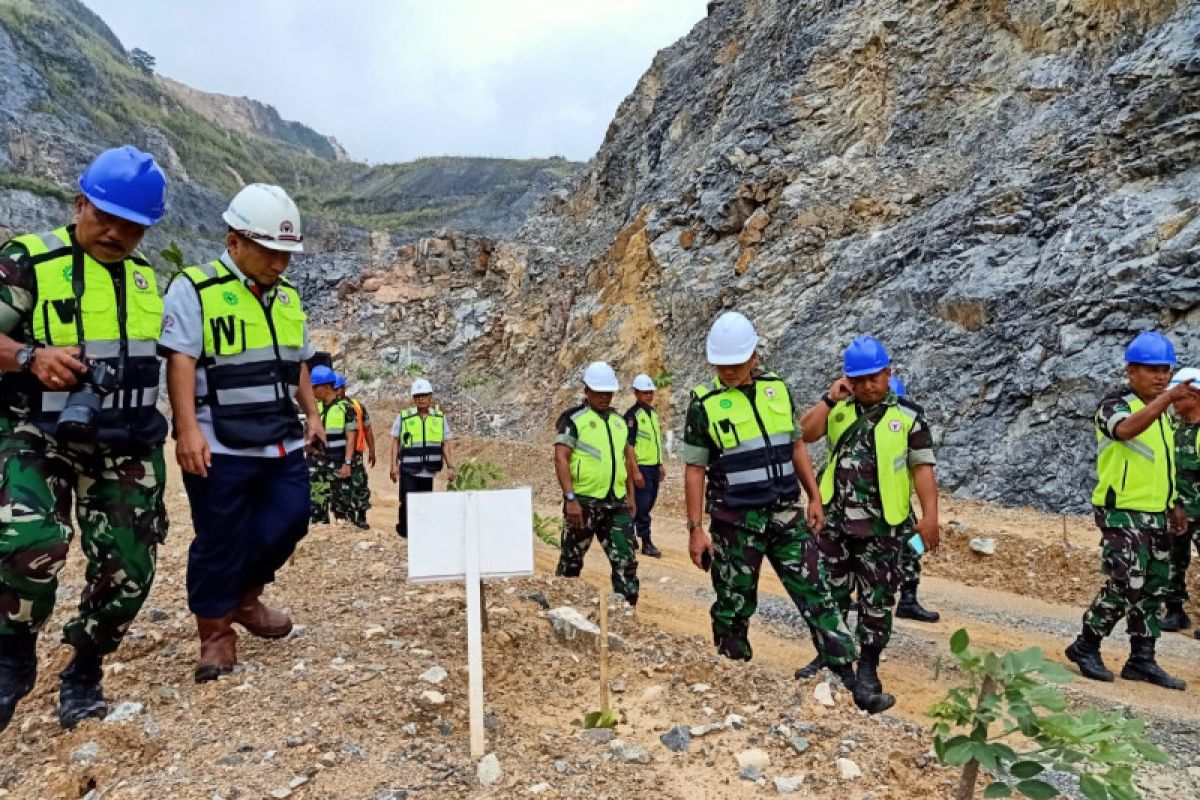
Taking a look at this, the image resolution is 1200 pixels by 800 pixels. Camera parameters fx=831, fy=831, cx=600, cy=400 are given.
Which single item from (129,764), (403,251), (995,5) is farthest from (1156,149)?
(403,251)

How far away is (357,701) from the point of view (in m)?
3.22

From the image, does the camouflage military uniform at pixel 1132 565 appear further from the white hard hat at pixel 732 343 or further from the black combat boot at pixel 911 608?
the white hard hat at pixel 732 343

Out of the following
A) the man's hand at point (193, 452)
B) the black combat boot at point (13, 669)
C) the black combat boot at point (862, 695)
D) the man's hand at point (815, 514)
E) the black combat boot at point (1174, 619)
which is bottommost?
the black combat boot at point (1174, 619)

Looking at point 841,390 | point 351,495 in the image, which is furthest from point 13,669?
point 351,495

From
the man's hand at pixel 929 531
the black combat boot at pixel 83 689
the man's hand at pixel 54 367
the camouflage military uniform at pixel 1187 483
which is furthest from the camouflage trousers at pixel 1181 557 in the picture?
the man's hand at pixel 54 367

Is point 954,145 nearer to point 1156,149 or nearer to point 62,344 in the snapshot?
point 1156,149

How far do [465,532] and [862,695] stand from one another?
2.43m

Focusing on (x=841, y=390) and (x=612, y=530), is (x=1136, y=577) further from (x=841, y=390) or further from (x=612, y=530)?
(x=612, y=530)

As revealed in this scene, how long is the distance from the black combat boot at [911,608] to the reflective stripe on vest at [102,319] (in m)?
5.67

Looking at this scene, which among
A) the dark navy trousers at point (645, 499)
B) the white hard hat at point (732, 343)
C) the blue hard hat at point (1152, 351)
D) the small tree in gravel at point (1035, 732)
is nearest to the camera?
the small tree in gravel at point (1035, 732)

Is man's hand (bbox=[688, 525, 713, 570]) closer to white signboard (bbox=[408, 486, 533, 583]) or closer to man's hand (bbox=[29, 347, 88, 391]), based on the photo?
white signboard (bbox=[408, 486, 533, 583])

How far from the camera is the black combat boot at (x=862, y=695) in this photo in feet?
13.6

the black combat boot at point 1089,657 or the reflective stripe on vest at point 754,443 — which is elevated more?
the reflective stripe on vest at point 754,443

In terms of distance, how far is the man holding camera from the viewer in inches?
112
